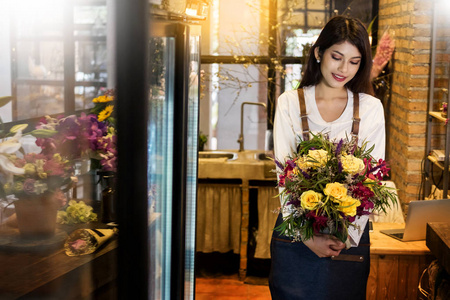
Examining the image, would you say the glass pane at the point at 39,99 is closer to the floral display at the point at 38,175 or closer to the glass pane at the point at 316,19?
the floral display at the point at 38,175

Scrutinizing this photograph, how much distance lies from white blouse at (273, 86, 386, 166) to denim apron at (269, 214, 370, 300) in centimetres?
29

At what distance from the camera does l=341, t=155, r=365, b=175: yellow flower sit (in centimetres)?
209

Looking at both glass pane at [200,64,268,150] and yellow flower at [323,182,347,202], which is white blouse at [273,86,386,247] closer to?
yellow flower at [323,182,347,202]

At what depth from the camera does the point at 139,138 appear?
26.9 inches

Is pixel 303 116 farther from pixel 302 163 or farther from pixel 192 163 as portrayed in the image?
pixel 192 163

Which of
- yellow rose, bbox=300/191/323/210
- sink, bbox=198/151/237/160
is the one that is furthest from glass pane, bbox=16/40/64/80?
sink, bbox=198/151/237/160

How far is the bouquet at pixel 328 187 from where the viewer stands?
210 cm

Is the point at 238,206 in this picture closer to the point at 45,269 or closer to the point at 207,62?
the point at 207,62

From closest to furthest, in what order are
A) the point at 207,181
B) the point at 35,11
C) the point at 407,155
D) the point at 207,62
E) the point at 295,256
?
the point at 35,11, the point at 295,256, the point at 407,155, the point at 207,181, the point at 207,62

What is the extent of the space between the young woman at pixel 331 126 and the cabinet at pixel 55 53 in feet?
4.88

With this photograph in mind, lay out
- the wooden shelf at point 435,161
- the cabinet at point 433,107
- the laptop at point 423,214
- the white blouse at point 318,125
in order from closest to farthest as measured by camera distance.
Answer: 1. the white blouse at point 318,125
2. the laptop at point 423,214
3. the wooden shelf at point 435,161
4. the cabinet at point 433,107

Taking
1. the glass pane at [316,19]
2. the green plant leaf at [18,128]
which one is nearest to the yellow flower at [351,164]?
the green plant leaf at [18,128]

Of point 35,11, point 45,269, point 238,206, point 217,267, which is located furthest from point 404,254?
point 35,11

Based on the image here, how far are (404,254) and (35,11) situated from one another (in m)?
2.65
